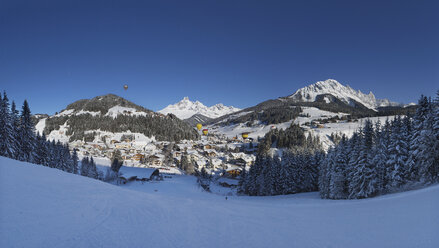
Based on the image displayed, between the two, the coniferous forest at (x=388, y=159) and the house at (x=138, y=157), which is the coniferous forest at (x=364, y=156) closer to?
the coniferous forest at (x=388, y=159)

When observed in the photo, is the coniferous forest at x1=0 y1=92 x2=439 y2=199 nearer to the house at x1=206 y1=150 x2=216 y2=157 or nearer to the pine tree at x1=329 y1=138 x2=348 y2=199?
the pine tree at x1=329 y1=138 x2=348 y2=199

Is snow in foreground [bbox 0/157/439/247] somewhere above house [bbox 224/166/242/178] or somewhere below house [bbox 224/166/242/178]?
above

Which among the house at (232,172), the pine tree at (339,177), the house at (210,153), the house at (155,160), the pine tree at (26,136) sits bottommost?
the house at (232,172)

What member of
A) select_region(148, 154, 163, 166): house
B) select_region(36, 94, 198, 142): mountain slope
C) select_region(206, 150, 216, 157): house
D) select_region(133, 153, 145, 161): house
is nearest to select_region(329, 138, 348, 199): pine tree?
select_region(148, 154, 163, 166): house

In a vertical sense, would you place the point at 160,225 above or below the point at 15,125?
below

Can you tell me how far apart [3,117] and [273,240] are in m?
42.5

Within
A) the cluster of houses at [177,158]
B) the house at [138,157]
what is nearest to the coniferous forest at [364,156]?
the cluster of houses at [177,158]

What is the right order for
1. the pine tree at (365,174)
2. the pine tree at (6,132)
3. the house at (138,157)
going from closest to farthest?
the pine tree at (365,174)
the pine tree at (6,132)
the house at (138,157)

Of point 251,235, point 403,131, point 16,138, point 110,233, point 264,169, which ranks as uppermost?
point 403,131

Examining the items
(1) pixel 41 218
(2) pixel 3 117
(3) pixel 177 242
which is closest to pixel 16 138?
(2) pixel 3 117

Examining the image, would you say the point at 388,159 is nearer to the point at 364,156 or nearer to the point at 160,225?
the point at 364,156

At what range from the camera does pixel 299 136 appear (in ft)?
416

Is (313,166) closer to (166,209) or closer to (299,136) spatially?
(166,209)

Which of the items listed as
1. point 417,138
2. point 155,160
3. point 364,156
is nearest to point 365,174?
point 364,156
